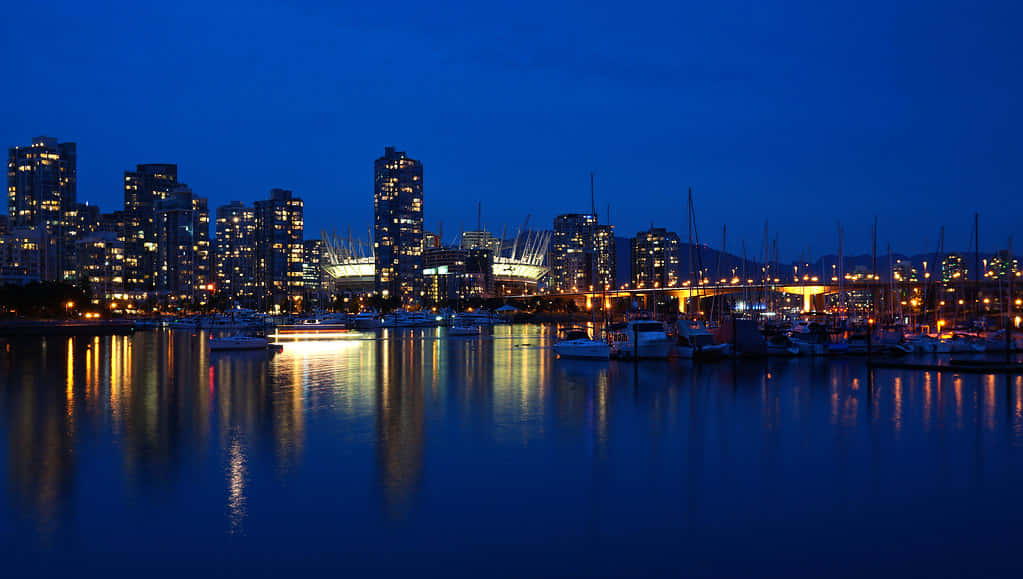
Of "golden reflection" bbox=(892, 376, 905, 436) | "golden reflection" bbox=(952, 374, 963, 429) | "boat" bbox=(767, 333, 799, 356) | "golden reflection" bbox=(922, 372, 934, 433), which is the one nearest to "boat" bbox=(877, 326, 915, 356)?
"boat" bbox=(767, 333, 799, 356)

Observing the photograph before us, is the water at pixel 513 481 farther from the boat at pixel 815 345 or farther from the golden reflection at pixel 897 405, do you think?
the boat at pixel 815 345

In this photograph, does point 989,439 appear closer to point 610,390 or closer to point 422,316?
point 610,390

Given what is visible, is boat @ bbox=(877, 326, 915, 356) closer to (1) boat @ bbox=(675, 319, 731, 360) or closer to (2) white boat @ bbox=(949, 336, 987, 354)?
(2) white boat @ bbox=(949, 336, 987, 354)

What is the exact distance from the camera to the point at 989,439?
19.8 metres

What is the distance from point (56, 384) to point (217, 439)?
1806cm

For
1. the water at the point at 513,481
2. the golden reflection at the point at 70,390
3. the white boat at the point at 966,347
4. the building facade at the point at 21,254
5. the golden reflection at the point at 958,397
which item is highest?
the building facade at the point at 21,254

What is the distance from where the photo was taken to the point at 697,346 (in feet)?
145

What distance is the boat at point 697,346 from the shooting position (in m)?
43.8

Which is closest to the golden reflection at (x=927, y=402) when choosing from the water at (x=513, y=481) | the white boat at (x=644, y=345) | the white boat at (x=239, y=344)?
the water at (x=513, y=481)

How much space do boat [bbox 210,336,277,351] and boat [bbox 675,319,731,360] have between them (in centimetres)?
2968

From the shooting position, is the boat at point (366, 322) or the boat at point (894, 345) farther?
the boat at point (366, 322)

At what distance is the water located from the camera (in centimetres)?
1080

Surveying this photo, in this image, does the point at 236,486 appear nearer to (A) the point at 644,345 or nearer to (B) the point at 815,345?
(A) the point at 644,345

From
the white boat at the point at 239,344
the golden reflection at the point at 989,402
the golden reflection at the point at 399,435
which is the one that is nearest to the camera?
the golden reflection at the point at 399,435
